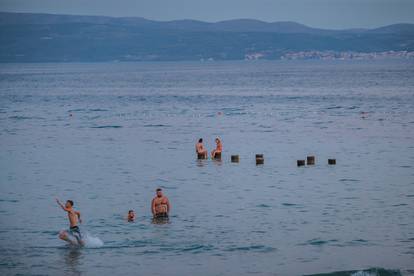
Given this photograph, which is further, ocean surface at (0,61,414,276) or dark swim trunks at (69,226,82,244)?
dark swim trunks at (69,226,82,244)

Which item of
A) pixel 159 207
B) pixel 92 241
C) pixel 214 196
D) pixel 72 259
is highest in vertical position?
pixel 159 207

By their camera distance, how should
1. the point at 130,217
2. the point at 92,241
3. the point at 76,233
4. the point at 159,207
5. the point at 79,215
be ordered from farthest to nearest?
the point at 159,207, the point at 130,217, the point at 92,241, the point at 76,233, the point at 79,215

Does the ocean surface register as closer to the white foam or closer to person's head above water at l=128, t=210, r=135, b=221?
the white foam

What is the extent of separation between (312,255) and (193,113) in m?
61.6

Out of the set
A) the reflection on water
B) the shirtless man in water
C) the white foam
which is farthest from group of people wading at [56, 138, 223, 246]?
the reflection on water

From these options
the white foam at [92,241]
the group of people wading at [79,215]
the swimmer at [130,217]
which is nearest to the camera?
the group of people wading at [79,215]

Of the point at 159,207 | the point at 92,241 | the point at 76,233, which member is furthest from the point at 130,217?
the point at 76,233

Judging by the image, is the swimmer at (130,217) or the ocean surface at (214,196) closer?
the ocean surface at (214,196)

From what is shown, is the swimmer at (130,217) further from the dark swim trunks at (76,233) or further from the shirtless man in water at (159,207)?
the dark swim trunks at (76,233)

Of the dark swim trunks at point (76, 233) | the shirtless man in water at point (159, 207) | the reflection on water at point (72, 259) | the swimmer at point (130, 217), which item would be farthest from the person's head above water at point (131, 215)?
the reflection on water at point (72, 259)

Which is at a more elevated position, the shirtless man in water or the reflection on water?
the shirtless man in water

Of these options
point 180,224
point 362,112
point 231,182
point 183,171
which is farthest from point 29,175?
point 362,112

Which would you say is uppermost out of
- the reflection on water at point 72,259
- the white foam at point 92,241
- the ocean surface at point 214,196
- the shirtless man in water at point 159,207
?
the shirtless man in water at point 159,207

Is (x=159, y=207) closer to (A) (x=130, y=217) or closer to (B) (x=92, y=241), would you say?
(A) (x=130, y=217)
